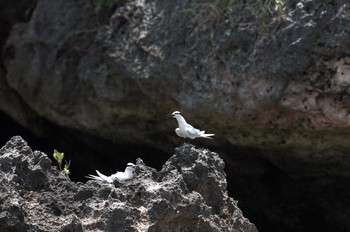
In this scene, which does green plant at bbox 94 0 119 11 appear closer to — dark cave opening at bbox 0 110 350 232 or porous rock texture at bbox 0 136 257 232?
dark cave opening at bbox 0 110 350 232

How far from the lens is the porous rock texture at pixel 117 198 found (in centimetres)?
301

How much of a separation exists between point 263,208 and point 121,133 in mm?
1124

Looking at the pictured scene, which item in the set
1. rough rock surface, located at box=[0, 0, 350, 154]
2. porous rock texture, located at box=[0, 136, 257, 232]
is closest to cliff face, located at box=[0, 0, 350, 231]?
rough rock surface, located at box=[0, 0, 350, 154]

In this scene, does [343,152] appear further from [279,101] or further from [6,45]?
[6,45]

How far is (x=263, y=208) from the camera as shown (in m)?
5.70

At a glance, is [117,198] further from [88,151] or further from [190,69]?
[88,151]

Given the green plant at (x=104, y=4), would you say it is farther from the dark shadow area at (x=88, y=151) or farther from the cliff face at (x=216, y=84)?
the dark shadow area at (x=88, y=151)

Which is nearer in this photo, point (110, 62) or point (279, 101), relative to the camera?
point (279, 101)

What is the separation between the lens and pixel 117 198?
10.3ft

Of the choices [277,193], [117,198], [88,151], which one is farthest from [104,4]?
[117,198]

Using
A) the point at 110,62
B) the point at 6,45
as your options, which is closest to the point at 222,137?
the point at 110,62

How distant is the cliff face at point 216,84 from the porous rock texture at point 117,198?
4.71ft

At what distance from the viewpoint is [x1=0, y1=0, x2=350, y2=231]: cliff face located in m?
4.70

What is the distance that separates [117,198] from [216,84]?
2021mm
